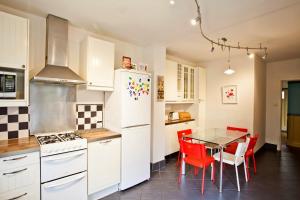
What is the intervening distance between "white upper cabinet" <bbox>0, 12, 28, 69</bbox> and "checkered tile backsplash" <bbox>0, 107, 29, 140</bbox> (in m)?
0.58

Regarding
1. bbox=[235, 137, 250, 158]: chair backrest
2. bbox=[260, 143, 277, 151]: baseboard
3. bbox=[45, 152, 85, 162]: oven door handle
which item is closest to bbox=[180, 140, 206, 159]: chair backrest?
bbox=[235, 137, 250, 158]: chair backrest

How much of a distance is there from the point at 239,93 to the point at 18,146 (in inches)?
165

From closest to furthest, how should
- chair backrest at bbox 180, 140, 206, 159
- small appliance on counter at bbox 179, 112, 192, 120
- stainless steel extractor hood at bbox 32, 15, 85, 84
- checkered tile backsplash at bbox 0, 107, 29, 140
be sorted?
1. checkered tile backsplash at bbox 0, 107, 29, 140
2. stainless steel extractor hood at bbox 32, 15, 85, 84
3. chair backrest at bbox 180, 140, 206, 159
4. small appliance on counter at bbox 179, 112, 192, 120

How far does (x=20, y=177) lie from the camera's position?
158cm

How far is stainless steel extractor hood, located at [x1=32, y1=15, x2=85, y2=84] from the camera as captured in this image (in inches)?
80.2

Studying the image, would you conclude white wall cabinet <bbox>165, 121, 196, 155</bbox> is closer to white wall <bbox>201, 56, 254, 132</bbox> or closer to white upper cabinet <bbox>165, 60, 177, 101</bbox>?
white upper cabinet <bbox>165, 60, 177, 101</bbox>

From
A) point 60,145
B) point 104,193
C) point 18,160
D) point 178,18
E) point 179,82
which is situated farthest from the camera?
point 179,82

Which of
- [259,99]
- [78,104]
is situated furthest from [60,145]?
[259,99]

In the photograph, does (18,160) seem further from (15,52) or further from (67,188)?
(15,52)

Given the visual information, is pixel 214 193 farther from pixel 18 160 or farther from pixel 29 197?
pixel 18 160

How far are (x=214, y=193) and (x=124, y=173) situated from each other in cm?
132

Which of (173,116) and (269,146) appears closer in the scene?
(173,116)

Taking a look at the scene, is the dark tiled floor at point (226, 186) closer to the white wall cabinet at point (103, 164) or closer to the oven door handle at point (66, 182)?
the white wall cabinet at point (103, 164)

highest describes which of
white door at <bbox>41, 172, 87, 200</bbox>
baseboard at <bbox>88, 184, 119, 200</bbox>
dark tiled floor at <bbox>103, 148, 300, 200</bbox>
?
white door at <bbox>41, 172, 87, 200</bbox>
